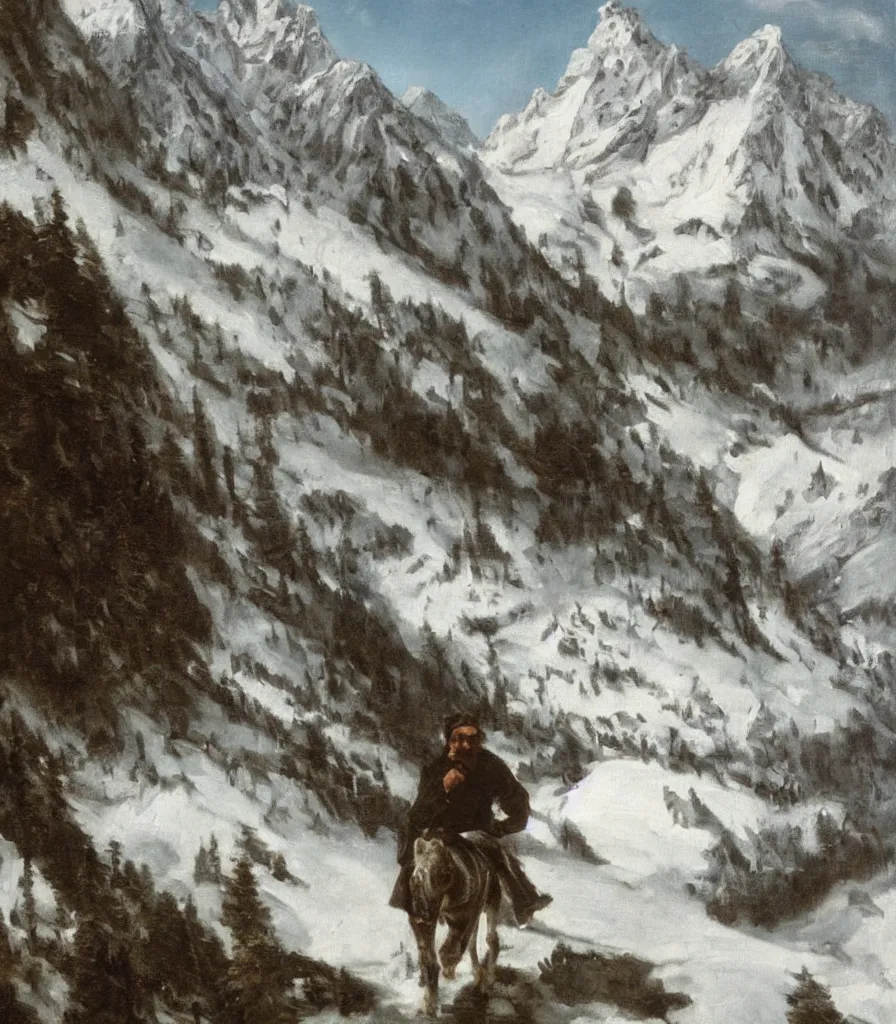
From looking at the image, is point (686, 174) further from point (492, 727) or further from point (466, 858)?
point (466, 858)

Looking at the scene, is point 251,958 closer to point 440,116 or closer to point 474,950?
point 474,950

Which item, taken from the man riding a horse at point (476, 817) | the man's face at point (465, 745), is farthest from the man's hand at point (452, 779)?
the man's face at point (465, 745)

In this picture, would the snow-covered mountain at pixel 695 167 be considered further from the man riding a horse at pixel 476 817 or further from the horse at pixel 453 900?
the horse at pixel 453 900

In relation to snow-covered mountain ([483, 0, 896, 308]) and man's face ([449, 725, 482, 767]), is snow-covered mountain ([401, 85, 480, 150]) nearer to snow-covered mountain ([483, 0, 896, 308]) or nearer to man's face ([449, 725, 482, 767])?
snow-covered mountain ([483, 0, 896, 308])

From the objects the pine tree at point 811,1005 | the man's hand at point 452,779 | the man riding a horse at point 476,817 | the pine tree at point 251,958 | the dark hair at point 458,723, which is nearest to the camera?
the pine tree at point 251,958

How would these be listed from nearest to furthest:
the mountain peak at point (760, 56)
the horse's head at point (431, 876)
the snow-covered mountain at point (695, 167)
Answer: the horse's head at point (431, 876) → the mountain peak at point (760, 56) → the snow-covered mountain at point (695, 167)

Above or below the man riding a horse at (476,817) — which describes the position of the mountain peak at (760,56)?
above
